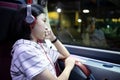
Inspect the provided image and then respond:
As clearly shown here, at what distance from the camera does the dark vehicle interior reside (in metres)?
1.72

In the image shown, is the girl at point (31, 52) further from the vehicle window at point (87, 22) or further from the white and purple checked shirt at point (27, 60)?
the vehicle window at point (87, 22)

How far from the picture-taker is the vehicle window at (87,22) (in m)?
2.21

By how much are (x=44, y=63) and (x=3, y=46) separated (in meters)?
0.41

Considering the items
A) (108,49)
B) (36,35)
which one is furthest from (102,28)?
(36,35)

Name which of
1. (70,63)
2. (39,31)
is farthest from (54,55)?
(39,31)

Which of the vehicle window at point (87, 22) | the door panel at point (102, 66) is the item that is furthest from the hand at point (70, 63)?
the vehicle window at point (87, 22)

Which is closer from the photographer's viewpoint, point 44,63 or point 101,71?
point 44,63

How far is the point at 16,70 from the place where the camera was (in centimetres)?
158

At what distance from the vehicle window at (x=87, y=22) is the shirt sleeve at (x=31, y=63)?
0.89m

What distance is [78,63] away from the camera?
1.88 metres

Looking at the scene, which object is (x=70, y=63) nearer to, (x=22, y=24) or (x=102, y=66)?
(x=102, y=66)

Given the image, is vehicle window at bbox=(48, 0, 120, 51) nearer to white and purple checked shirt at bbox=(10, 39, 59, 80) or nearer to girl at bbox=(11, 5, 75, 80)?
girl at bbox=(11, 5, 75, 80)

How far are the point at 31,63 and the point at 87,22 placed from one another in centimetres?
115

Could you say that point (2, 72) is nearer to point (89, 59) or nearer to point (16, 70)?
point (16, 70)
